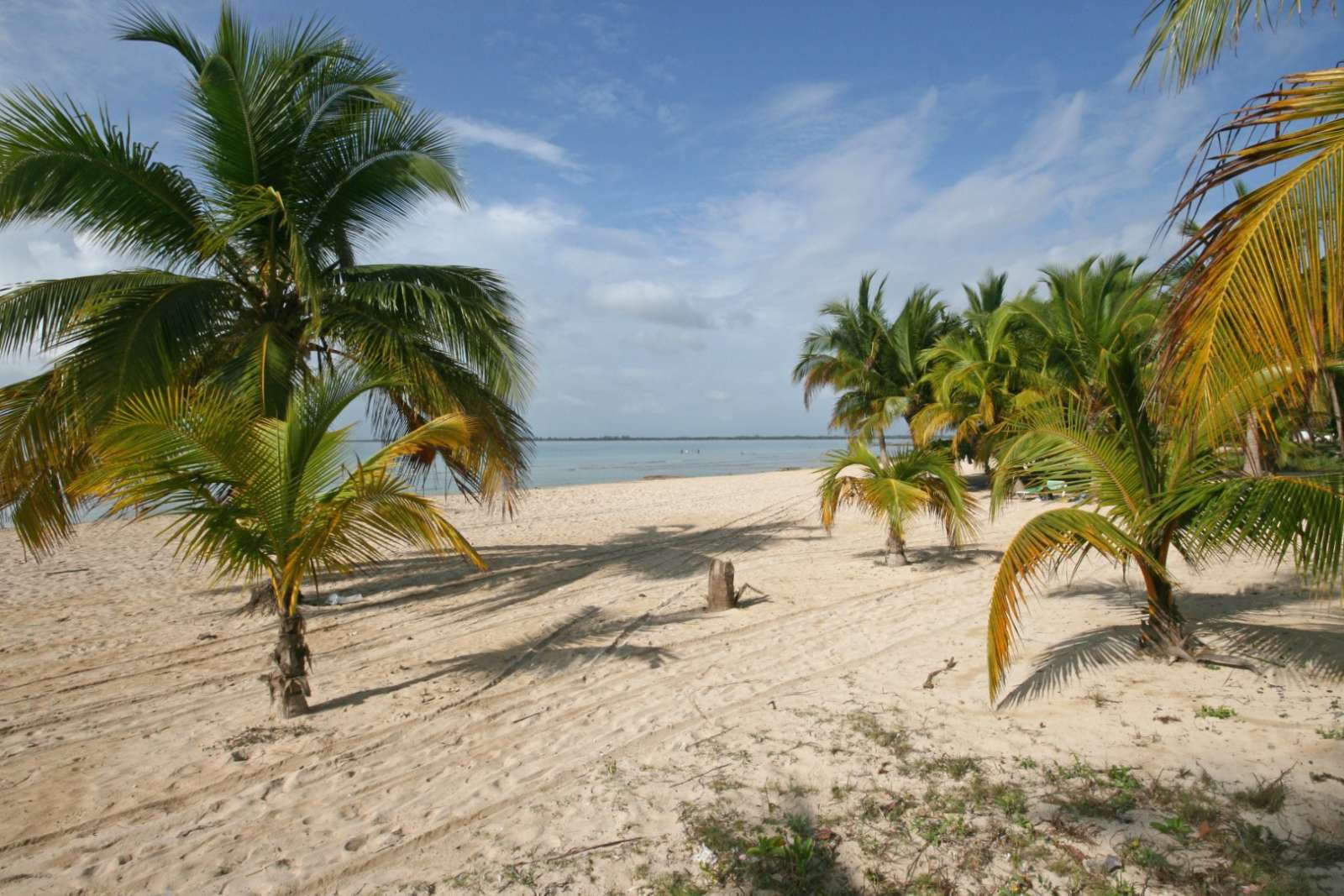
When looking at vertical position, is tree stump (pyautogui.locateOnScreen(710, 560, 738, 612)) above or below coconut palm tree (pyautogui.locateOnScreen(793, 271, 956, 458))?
below

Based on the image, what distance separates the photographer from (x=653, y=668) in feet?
17.0

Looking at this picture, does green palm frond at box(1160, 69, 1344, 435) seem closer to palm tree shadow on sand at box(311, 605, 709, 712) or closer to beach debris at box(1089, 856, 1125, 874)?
beach debris at box(1089, 856, 1125, 874)

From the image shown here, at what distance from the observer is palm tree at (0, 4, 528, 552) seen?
5.94 meters

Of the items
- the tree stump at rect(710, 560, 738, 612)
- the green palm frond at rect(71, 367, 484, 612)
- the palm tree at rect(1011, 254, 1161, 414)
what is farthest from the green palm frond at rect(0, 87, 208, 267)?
the palm tree at rect(1011, 254, 1161, 414)

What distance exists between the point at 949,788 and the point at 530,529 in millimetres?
11649

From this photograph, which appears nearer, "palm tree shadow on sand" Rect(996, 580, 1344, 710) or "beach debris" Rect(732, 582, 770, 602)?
"palm tree shadow on sand" Rect(996, 580, 1344, 710)

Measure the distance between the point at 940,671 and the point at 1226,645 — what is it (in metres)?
2.10

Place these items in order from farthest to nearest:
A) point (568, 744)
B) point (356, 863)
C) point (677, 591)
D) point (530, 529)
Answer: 1. point (530, 529)
2. point (677, 591)
3. point (568, 744)
4. point (356, 863)

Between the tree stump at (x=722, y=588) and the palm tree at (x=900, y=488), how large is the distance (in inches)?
72.2

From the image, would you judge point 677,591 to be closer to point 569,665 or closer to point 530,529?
point 569,665

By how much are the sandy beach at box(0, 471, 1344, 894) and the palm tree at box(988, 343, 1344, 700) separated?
601mm

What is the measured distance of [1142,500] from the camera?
435 cm

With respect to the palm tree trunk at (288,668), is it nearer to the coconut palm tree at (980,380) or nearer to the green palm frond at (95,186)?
the green palm frond at (95,186)

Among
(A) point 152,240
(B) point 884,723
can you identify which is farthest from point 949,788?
(A) point 152,240
